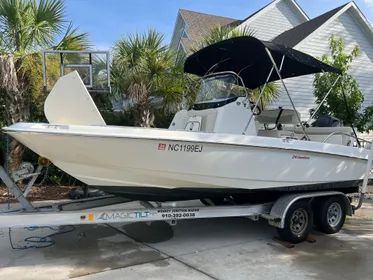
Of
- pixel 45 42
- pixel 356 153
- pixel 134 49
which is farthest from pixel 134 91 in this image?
pixel 356 153

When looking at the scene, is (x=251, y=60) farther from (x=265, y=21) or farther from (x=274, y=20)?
(x=274, y=20)

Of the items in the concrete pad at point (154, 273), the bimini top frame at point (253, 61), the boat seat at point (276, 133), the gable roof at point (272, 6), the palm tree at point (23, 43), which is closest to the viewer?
the concrete pad at point (154, 273)

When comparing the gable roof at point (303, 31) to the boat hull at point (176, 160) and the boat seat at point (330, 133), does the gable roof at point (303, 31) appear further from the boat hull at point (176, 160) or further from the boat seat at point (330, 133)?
the boat hull at point (176, 160)

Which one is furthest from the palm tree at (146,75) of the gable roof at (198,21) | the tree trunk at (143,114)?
the gable roof at (198,21)

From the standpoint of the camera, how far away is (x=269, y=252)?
500cm

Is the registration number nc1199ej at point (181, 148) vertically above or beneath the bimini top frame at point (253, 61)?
beneath

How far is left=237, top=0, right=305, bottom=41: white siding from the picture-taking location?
732 inches

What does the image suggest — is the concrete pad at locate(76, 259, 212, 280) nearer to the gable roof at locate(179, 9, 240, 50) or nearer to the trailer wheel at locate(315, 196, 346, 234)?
the trailer wheel at locate(315, 196, 346, 234)

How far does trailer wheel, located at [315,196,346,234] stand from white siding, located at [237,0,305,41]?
44.7ft

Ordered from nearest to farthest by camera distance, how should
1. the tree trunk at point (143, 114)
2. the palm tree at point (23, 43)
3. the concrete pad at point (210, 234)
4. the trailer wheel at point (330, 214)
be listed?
1. the concrete pad at point (210, 234)
2. the trailer wheel at point (330, 214)
3. the palm tree at point (23, 43)
4. the tree trunk at point (143, 114)

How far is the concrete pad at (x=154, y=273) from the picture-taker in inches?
160

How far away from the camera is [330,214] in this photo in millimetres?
5918

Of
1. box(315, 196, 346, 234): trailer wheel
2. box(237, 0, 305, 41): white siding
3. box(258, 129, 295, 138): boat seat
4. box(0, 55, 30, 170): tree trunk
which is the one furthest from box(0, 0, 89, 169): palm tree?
box(237, 0, 305, 41): white siding

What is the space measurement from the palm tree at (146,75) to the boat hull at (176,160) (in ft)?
15.0
